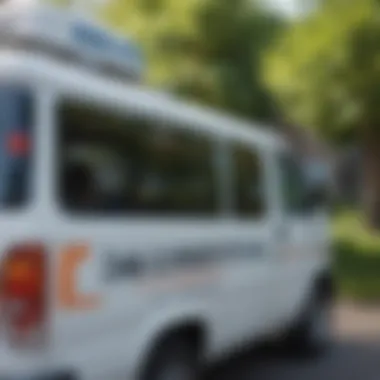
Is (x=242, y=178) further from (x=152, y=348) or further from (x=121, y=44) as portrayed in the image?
(x=152, y=348)

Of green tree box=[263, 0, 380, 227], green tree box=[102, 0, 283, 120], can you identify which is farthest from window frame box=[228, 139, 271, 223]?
green tree box=[102, 0, 283, 120]

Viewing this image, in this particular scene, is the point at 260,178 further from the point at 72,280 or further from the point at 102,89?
the point at 72,280

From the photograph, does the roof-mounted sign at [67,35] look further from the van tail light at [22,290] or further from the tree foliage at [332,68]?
the tree foliage at [332,68]

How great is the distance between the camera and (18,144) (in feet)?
12.0

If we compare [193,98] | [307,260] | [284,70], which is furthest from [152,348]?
[193,98]

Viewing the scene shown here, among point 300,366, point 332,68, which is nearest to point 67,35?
point 300,366

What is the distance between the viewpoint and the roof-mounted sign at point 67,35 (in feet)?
13.5

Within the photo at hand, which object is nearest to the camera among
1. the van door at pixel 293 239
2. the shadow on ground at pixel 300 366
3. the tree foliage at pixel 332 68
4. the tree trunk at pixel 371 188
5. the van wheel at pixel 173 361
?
the van wheel at pixel 173 361

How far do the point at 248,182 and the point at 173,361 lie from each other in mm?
1650

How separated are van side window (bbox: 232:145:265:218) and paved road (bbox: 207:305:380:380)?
1.56m

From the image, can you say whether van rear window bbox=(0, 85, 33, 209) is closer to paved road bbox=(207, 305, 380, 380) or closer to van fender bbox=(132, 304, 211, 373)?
van fender bbox=(132, 304, 211, 373)

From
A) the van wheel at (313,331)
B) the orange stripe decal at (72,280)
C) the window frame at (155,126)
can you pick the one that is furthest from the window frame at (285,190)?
the orange stripe decal at (72,280)

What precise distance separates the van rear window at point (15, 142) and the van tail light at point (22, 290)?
0.86ft

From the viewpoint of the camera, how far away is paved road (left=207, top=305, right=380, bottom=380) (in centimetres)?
675
